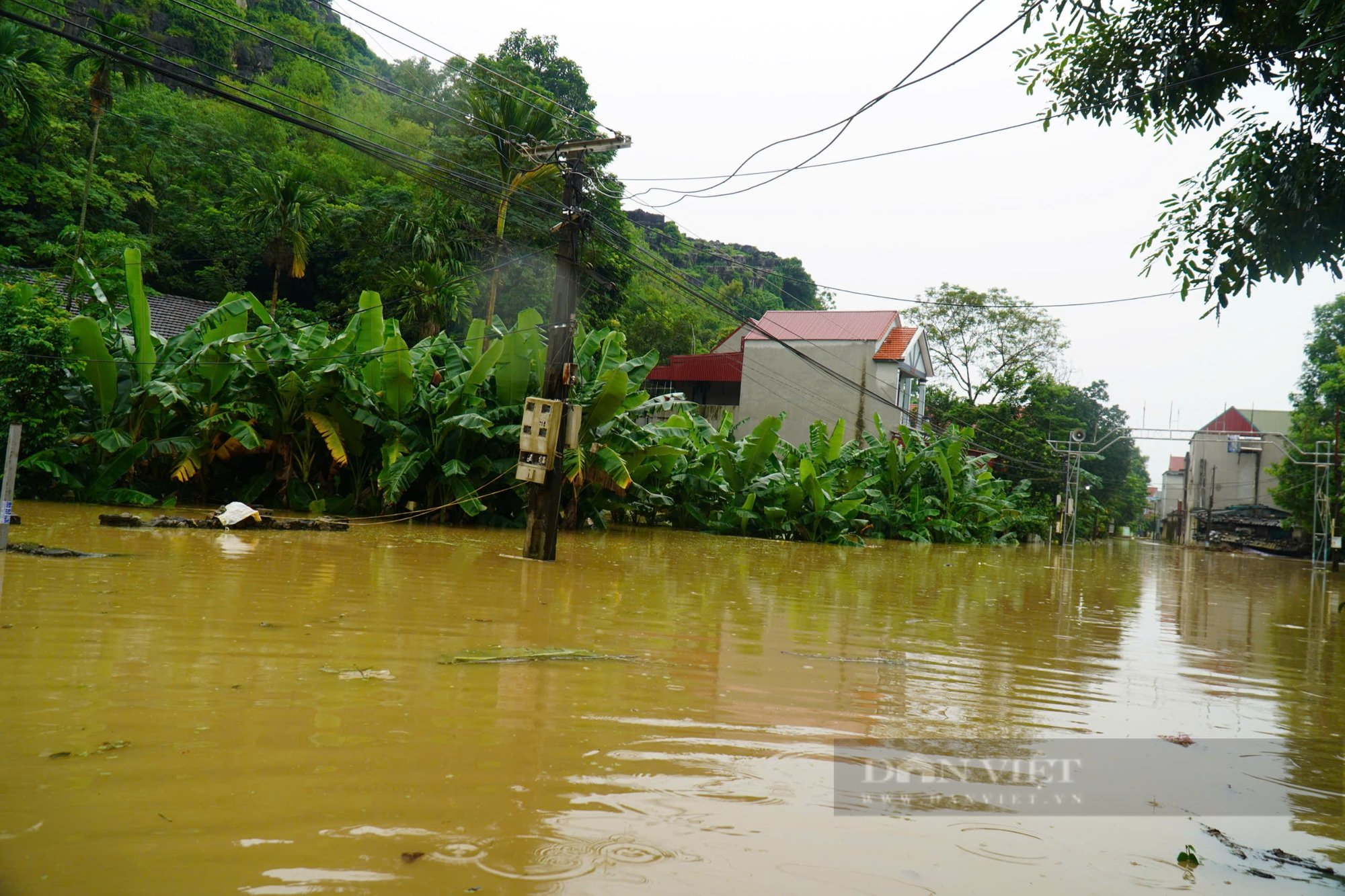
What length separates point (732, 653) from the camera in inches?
237

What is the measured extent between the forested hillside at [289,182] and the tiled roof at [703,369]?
12.2 ft

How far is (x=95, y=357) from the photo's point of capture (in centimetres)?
1345

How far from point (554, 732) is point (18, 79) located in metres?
25.1

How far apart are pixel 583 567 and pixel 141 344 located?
843 centimetres

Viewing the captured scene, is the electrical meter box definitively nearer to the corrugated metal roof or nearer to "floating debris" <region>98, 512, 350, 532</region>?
"floating debris" <region>98, 512, 350, 532</region>

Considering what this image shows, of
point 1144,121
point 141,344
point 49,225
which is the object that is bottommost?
point 141,344

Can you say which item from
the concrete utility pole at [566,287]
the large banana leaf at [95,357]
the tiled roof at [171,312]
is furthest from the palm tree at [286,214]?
the concrete utility pole at [566,287]

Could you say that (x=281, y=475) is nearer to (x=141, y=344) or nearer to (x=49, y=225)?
(x=141, y=344)

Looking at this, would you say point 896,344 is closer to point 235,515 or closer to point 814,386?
point 814,386

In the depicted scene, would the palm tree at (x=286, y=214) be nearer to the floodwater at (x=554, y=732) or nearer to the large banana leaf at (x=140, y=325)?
the large banana leaf at (x=140, y=325)

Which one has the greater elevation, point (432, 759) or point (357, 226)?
point (357, 226)

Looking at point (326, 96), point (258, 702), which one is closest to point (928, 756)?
point (258, 702)

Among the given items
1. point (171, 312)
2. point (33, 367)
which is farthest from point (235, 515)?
point (171, 312)

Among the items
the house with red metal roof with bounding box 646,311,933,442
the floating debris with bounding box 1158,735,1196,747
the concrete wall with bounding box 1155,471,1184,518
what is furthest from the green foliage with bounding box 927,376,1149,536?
the concrete wall with bounding box 1155,471,1184,518
